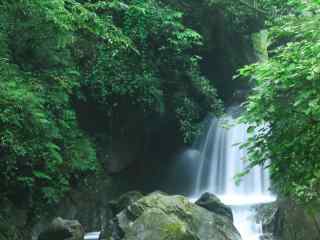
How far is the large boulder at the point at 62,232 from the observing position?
35.6ft

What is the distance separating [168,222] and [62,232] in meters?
2.95

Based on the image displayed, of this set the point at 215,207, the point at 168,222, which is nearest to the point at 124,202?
the point at 215,207

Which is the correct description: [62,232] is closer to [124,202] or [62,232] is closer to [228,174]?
[124,202]

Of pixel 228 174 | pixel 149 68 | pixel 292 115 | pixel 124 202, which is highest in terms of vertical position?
pixel 149 68

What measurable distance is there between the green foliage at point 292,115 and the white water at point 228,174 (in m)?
9.15

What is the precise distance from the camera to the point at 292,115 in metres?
4.46

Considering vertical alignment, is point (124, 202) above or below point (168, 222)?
below

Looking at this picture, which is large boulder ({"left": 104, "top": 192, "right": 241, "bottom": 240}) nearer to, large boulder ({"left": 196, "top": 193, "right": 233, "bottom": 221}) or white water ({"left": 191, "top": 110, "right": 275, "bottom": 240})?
large boulder ({"left": 196, "top": 193, "right": 233, "bottom": 221})

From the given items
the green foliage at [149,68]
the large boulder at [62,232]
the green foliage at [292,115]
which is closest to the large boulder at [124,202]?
the large boulder at [62,232]

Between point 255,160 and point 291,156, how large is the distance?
0.38 meters

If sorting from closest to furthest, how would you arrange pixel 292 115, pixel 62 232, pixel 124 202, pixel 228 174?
pixel 292 115 < pixel 62 232 < pixel 124 202 < pixel 228 174

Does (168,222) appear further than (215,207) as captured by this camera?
No

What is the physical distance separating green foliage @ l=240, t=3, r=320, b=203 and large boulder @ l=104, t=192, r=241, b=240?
173 inches

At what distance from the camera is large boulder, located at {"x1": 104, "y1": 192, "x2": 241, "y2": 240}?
8961 millimetres
